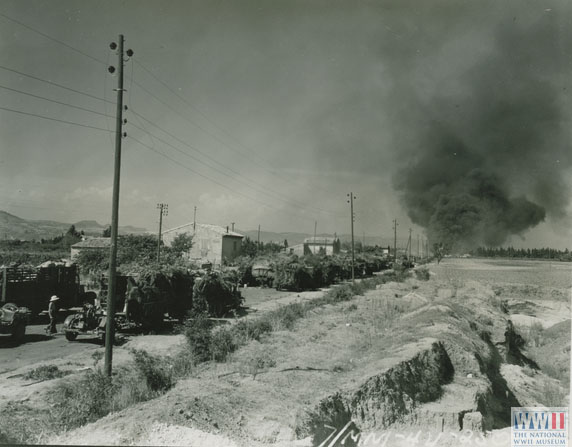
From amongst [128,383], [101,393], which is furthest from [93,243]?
[101,393]

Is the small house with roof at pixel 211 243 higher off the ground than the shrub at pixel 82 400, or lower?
higher

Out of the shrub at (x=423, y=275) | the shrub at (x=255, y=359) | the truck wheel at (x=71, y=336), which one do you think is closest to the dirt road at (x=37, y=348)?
the truck wheel at (x=71, y=336)

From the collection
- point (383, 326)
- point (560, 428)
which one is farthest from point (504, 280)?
point (560, 428)

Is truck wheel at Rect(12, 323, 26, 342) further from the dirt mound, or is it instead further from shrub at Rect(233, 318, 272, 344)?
the dirt mound

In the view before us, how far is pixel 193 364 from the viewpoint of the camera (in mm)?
9203

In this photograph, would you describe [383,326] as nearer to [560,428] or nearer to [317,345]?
[317,345]

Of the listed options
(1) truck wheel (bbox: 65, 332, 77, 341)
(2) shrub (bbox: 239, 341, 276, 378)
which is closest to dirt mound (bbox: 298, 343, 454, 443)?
(2) shrub (bbox: 239, 341, 276, 378)

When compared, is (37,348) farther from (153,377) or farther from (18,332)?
(153,377)

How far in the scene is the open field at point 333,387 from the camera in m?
5.39

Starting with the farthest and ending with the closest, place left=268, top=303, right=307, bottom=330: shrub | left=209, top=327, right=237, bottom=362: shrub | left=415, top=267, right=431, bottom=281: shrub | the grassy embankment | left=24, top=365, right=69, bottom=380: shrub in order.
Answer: left=415, top=267, right=431, bottom=281: shrub, left=268, top=303, right=307, bottom=330: shrub, left=209, top=327, right=237, bottom=362: shrub, left=24, top=365, right=69, bottom=380: shrub, the grassy embankment

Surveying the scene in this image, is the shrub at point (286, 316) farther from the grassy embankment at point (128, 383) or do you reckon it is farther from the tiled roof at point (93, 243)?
the tiled roof at point (93, 243)

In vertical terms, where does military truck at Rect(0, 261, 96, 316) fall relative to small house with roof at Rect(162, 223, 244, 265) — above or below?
below

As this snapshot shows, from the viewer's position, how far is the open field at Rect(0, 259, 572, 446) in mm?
5391

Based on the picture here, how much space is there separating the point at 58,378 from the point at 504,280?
27148 millimetres
